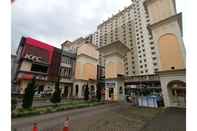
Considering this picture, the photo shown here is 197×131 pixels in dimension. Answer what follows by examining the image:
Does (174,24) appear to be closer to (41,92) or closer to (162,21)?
(162,21)

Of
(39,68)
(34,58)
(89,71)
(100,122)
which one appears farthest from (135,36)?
(100,122)

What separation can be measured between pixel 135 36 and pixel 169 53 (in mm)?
38111

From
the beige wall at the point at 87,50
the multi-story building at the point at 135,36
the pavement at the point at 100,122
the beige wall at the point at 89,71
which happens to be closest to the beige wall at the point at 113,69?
the beige wall at the point at 89,71

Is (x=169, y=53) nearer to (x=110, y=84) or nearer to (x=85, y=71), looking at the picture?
(x=110, y=84)

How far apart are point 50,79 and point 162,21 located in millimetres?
22252

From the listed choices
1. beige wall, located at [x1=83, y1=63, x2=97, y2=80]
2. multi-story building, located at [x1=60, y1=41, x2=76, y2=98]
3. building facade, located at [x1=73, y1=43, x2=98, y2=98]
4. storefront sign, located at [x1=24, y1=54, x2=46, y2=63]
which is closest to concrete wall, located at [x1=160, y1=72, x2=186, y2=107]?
→ building facade, located at [x1=73, y1=43, x2=98, y2=98]

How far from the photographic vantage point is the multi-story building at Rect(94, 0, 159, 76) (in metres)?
43.5

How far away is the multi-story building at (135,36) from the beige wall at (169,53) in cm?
2592

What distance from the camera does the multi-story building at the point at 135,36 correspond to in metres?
43.5

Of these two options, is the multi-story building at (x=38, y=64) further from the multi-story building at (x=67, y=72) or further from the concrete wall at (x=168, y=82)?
the concrete wall at (x=168, y=82)

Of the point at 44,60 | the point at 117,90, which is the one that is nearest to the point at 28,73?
the point at 44,60

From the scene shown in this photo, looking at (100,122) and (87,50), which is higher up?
(87,50)

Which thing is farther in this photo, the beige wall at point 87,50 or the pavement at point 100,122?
the beige wall at point 87,50

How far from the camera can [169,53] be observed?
44.6ft
